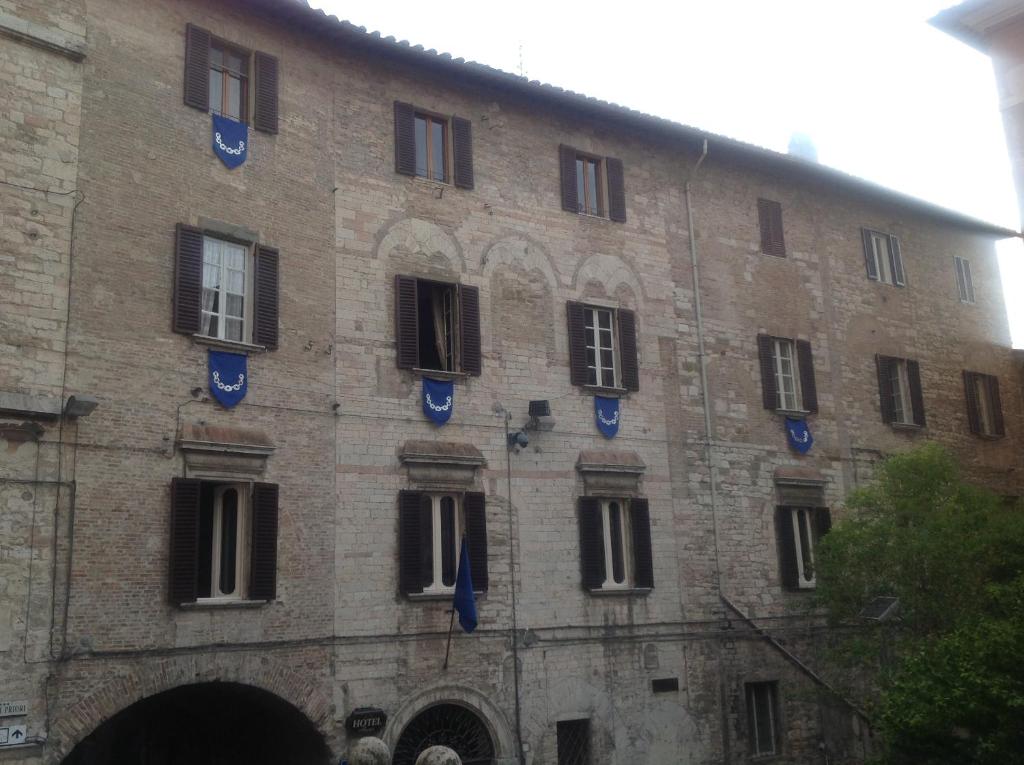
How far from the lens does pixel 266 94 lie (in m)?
17.3

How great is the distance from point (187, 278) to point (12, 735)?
244 inches

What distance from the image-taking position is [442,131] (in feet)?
63.6

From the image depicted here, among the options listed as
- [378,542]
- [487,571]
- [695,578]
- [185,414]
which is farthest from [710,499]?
[185,414]

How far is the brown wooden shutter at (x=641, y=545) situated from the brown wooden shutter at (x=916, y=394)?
856 centimetres

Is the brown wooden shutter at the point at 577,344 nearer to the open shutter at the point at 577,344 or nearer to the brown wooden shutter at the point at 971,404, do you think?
the open shutter at the point at 577,344

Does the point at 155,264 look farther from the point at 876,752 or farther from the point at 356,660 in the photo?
the point at 876,752

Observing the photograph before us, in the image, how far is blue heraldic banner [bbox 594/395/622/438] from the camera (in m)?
19.7

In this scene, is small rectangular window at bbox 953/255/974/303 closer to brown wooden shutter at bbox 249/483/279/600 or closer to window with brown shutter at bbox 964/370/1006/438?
window with brown shutter at bbox 964/370/1006/438

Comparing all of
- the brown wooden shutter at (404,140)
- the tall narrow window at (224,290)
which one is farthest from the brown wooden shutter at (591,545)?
the tall narrow window at (224,290)

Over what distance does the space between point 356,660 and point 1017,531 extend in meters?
9.96

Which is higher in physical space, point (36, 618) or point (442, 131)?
point (442, 131)

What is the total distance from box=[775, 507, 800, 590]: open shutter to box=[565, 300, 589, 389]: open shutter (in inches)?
203

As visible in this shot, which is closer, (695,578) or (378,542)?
(378,542)

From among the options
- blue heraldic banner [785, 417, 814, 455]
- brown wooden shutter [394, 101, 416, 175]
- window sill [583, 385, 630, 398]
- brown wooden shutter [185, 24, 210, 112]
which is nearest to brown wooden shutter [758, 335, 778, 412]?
blue heraldic banner [785, 417, 814, 455]
